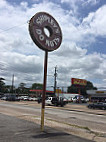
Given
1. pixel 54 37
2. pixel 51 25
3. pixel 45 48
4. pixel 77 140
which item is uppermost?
pixel 51 25

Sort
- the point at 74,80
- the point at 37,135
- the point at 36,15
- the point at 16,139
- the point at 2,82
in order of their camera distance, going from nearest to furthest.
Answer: the point at 16,139 < the point at 37,135 < the point at 36,15 < the point at 74,80 < the point at 2,82

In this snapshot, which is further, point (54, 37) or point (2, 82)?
point (2, 82)

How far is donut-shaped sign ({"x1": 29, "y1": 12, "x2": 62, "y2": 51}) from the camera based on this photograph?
25.2ft

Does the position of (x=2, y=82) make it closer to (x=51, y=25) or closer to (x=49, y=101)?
(x=49, y=101)

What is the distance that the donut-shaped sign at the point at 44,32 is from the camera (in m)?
7.69

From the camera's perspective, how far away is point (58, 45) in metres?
8.83

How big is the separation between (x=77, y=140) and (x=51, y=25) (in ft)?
16.9

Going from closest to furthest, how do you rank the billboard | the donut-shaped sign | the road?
the donut-shaped sign < the road < the billboard

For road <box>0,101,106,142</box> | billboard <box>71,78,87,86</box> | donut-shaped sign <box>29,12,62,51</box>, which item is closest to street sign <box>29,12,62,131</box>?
donut-shaped sign <box>29,12,62,51</box>

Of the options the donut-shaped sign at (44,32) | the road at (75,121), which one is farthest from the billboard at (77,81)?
the donut-shaped sign at (44,32)

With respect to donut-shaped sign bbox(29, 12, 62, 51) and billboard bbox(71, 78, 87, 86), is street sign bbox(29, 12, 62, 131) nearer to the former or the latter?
donut-shaped sign bbox(29, 12, 62, 51)

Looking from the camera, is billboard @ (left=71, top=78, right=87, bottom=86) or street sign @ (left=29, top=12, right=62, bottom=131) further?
billboard @ (left=71, top=78, right=87, bottom=86)

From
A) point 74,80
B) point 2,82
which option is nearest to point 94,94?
point 74,80

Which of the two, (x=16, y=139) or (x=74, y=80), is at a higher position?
(x=74, y=80)
